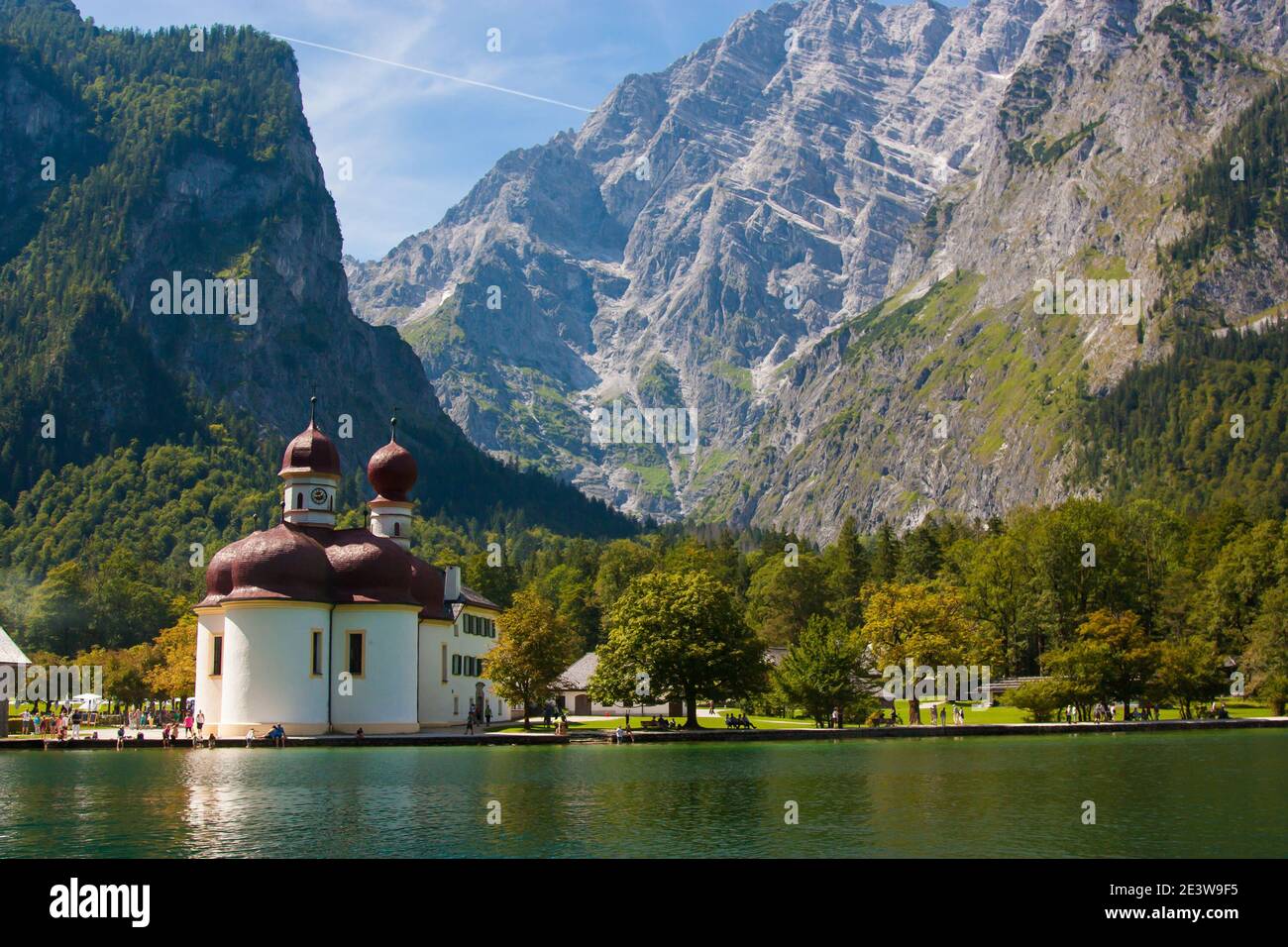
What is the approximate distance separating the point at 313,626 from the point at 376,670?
15.7 feet

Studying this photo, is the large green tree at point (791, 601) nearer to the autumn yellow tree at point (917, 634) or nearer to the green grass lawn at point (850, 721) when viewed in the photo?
the green grass lawn at point (850, 721)

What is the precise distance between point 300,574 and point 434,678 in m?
15.3

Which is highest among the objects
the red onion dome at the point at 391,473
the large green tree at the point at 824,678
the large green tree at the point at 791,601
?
the red onion dome at the point at 391,473

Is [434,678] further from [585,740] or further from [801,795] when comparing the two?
[801,795]

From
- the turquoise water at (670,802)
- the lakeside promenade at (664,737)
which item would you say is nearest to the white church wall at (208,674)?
the lakeside promenade at (664,737)

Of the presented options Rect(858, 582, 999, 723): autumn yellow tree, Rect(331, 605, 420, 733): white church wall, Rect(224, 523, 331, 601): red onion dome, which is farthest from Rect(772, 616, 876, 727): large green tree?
Rect(224, 523, 331, 601): red onion dome

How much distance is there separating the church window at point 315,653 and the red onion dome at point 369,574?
2631mm

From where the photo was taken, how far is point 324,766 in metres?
57.2

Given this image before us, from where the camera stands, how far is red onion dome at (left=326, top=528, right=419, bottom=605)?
270ft

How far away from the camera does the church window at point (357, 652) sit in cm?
8188

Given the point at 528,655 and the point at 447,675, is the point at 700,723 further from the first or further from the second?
the point at 447,675

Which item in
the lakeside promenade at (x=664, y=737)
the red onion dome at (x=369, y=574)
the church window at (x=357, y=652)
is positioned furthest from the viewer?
the red onion dome at (x=369, y=574)
